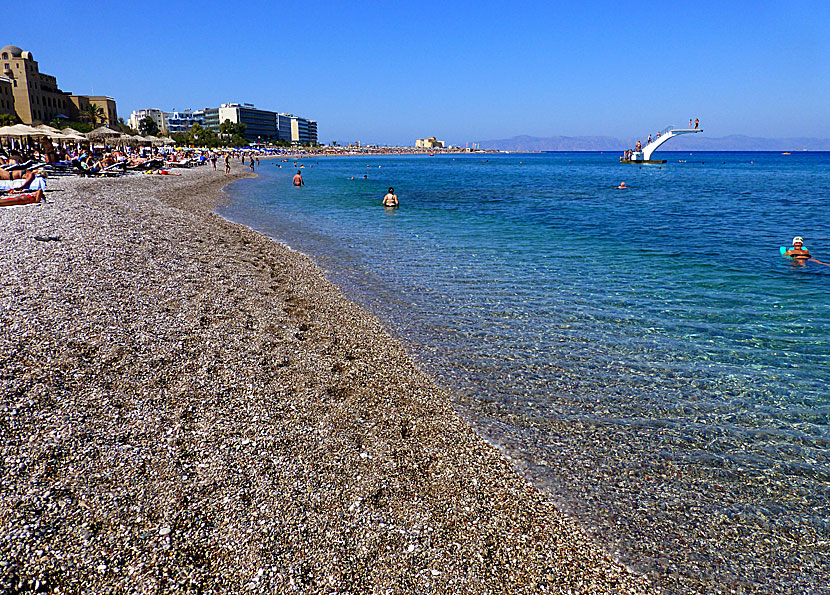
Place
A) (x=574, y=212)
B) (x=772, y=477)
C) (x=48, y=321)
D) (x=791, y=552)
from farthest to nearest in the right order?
(x=574, y=212) < (x=48, y=321) < (x=772, y=477) < (x=791, y=552)

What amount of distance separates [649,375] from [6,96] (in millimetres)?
113237

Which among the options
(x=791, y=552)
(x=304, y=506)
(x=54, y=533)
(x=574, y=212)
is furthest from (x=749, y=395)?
(x=574, y=212)

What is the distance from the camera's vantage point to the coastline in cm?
382

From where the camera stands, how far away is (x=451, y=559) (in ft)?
13.3

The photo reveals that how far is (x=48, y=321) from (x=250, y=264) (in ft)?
21.0

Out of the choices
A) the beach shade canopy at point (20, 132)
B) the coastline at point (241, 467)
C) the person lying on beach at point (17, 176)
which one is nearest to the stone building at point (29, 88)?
the beach shade canopy at point (20, 132)

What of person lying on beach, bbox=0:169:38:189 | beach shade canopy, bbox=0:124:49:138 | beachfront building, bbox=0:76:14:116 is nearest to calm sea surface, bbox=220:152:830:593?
person lying on beach, bbox=0:169:38:189

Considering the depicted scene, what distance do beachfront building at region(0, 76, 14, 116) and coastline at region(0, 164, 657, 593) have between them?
102329 mm

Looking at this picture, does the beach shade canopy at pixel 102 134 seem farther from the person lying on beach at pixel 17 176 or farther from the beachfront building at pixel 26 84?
the beachfront building at pixel 26 84

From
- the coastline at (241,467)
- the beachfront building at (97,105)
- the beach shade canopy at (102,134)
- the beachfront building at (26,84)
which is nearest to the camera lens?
the coastline at (241,467)

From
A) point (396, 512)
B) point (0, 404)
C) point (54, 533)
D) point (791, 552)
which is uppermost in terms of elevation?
point (0, 404)

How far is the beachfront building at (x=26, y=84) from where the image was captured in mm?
91125

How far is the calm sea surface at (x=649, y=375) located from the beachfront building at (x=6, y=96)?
9653 centimetres

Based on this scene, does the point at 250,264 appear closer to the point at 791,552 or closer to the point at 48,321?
the point at 48,321
